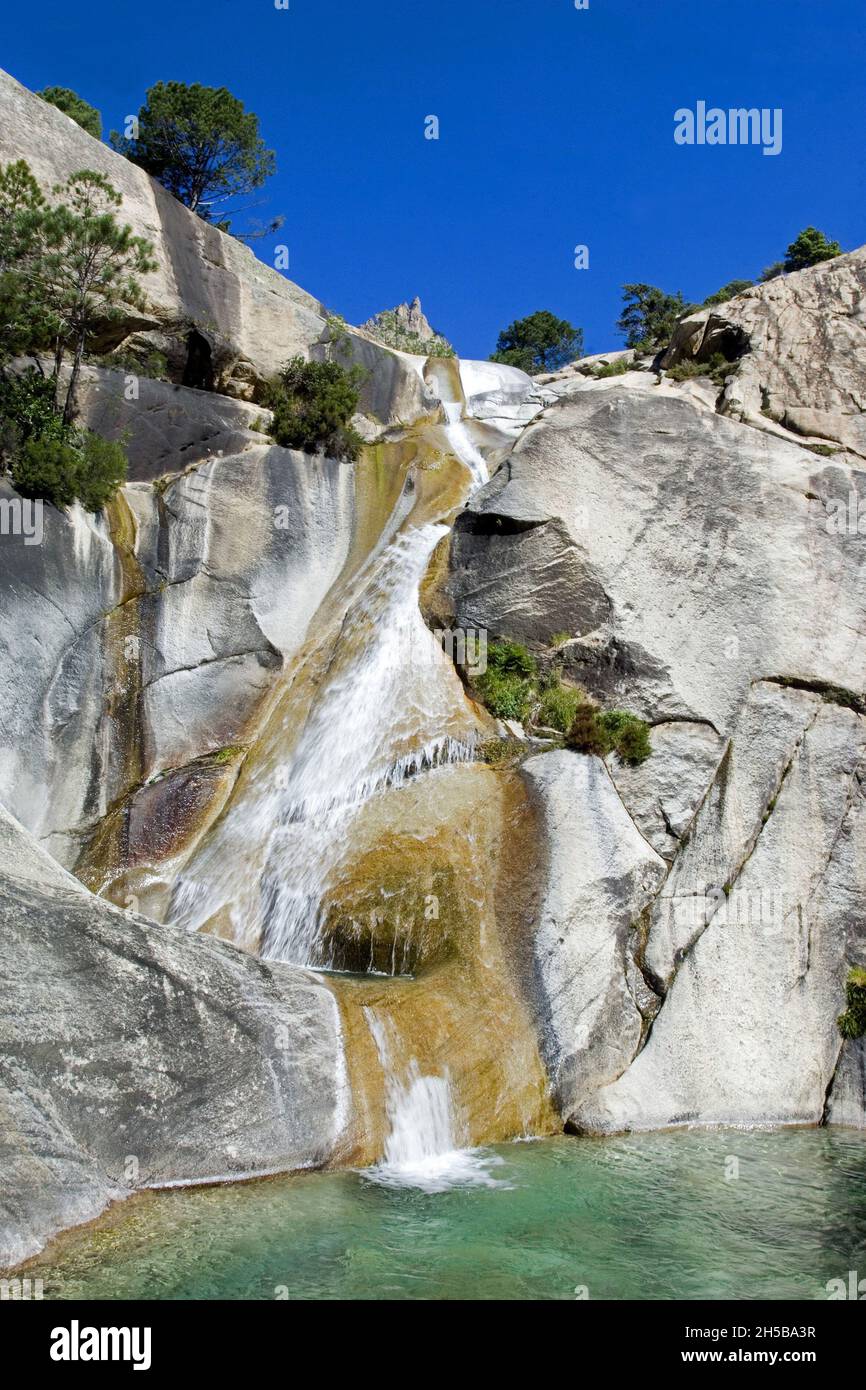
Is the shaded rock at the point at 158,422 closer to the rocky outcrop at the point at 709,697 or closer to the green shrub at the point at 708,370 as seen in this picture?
the rocky outcrop at the point at 709,697

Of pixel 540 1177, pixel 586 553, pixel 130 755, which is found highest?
pixel 586 553

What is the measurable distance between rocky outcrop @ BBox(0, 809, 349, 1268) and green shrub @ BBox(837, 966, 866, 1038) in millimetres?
7988

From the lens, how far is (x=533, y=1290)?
909cm

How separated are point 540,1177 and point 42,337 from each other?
21.2 metres

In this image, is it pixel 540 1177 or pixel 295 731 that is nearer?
pixel 540 1177

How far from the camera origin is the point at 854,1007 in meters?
15.8

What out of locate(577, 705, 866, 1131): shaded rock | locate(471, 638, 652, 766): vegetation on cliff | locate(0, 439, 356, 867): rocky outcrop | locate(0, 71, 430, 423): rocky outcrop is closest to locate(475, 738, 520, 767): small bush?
locate(471, 638, 652, 766): vegetation on cliff

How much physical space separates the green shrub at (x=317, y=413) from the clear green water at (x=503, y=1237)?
1922 cm

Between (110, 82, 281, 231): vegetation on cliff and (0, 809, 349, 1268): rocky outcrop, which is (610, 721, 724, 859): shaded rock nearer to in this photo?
(0, 809, 349, 1268): rocky outcrop

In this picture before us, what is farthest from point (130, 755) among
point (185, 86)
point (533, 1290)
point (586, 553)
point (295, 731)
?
point (185, 86)

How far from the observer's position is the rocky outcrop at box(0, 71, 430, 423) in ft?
89.0
